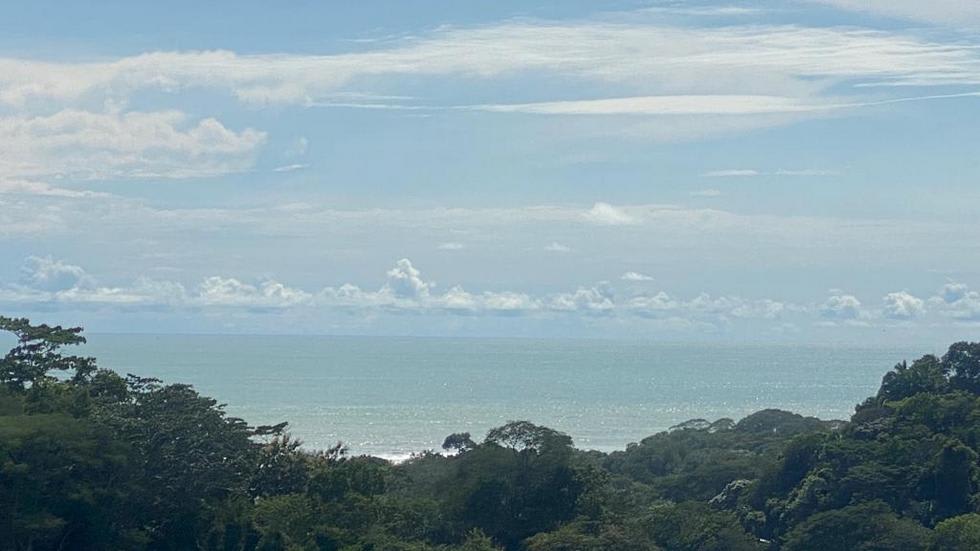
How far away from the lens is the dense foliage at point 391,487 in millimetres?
35031

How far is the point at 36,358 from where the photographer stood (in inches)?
1715

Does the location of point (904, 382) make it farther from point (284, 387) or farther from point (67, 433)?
point (284, 387)

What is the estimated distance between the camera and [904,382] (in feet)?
213

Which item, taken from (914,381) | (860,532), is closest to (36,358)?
(860,532)

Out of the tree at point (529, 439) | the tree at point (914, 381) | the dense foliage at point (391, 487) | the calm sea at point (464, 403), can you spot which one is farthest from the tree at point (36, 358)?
the calm sea at point (464, 403)

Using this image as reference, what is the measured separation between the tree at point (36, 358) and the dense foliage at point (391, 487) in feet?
0.21

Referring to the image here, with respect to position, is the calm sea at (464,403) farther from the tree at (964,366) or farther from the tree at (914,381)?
the tree at (964,366)

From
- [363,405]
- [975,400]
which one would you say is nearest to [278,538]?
[975,400]

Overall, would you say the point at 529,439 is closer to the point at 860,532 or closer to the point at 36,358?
the point at 860,532

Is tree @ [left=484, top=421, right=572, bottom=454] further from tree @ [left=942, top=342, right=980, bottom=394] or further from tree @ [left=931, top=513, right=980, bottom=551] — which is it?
tree @ [left=942, top=342, right=980, bottom=394]

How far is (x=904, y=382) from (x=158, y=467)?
40.4 m

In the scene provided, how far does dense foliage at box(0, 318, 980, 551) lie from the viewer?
35.0 meters

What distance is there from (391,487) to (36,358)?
42.6ft

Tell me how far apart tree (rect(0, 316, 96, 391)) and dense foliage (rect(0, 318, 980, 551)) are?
63 millimetres
